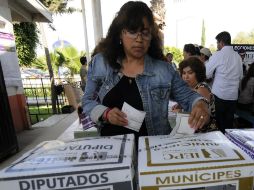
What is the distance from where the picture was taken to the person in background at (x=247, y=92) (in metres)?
3.34

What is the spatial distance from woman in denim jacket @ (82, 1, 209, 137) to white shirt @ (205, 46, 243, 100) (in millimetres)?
2333

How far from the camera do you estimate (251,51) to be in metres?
4.62

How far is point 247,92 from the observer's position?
11.1 ft

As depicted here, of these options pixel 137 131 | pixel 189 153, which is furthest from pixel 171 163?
pixel 137 131

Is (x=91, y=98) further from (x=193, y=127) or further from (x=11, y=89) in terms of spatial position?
(x=11, y=89)

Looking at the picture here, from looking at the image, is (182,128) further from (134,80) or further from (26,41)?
(26,41)

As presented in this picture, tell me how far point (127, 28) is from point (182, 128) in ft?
1.54

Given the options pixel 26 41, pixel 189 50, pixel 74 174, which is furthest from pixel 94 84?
pixel 26 41

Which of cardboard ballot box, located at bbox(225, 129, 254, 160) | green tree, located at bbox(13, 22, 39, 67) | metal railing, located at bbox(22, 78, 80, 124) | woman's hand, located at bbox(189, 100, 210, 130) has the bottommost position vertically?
metal railing, located at bbox(22, 78, 80, 124)

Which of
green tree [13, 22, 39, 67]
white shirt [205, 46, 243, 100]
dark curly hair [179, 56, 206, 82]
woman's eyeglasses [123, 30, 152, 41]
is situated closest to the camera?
woman's eyeglasses [123, 30, 152, 41]

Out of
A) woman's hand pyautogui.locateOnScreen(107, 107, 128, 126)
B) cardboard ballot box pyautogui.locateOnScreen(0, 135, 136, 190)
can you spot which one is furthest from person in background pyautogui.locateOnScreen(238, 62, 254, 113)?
cardboard ballot box pyautogui.locateOnScreen(0, 135, 136, 190)

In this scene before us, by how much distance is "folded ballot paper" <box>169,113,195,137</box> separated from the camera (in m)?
0.91

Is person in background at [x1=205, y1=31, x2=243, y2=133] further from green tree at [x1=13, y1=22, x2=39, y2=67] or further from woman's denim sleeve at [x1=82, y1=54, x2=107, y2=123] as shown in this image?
green tree at [x1=13, y1=22, x2=39, y2=67]

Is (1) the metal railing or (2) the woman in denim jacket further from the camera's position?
(1) the metal railing
